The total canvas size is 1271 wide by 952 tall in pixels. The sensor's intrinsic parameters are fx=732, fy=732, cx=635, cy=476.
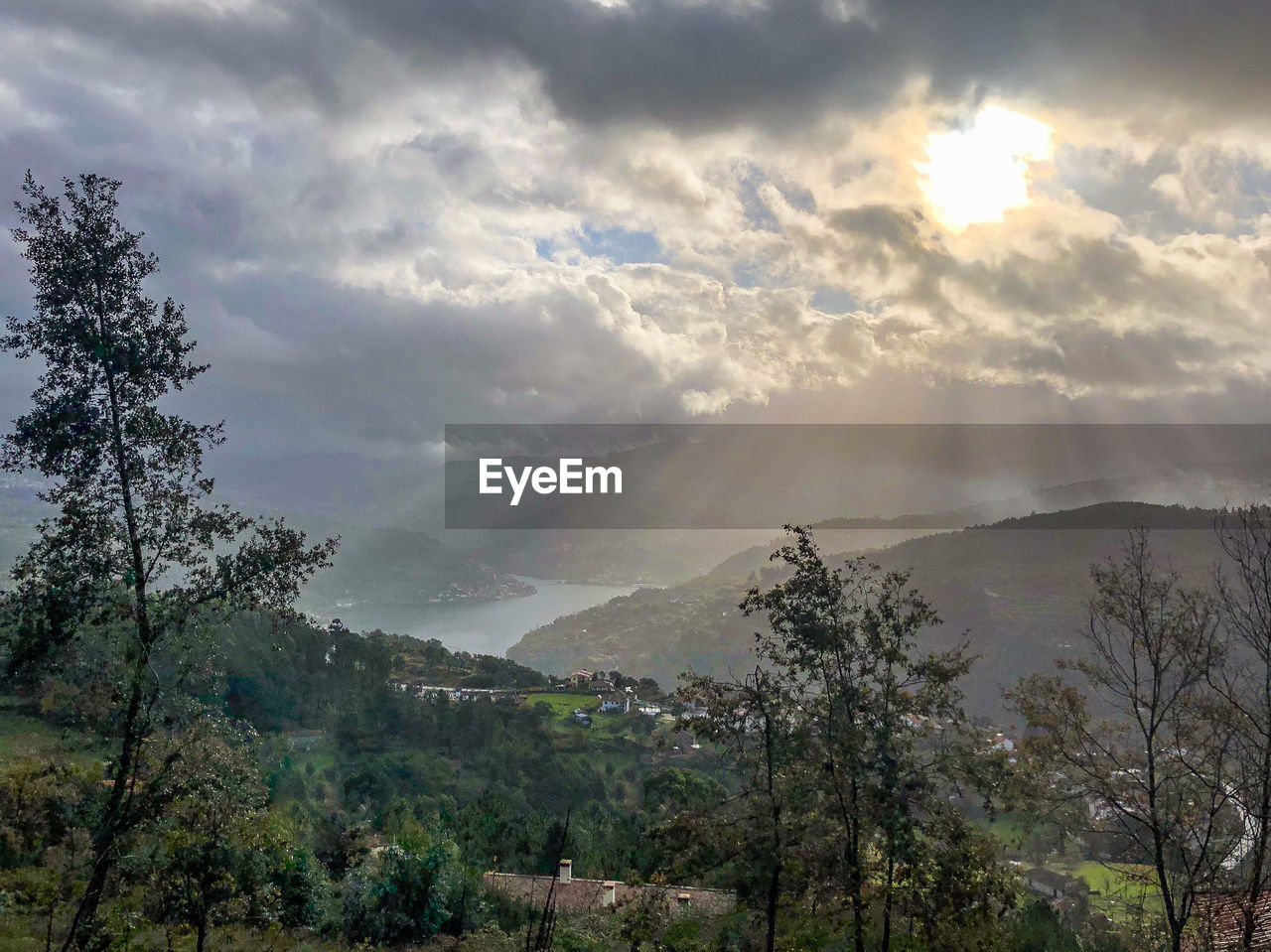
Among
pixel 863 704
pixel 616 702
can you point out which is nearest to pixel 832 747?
pixel 863 704

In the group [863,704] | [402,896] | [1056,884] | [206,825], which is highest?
[863,704]

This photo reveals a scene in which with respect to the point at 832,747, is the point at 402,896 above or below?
below

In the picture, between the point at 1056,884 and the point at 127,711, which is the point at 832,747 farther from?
the point at 1056,884

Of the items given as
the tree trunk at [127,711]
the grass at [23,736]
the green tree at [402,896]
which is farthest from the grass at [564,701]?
the tree trunk at [127,711]

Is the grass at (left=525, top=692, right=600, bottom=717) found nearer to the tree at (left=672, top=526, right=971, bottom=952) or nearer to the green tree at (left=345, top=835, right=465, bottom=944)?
the green tree at (left=345, top=835, right=465, bottom=944)

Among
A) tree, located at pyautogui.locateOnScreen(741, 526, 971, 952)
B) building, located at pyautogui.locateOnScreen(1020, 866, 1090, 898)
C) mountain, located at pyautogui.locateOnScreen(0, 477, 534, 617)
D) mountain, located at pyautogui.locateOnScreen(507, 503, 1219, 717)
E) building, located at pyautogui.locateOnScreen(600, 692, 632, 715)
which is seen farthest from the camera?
mountain, located at pyautogui.locateOnScreen(0, 477, 534, 617)

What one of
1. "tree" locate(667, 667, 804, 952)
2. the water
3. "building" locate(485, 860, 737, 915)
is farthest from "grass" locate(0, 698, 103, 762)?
the water

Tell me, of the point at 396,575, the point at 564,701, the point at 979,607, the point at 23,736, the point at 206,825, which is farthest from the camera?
the point at 396,575
